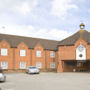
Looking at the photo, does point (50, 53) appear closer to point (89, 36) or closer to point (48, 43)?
point (48, 43)

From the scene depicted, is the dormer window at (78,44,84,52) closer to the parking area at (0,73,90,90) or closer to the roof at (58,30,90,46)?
the roof at (58,30,90,46)

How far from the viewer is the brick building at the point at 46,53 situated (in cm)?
3359

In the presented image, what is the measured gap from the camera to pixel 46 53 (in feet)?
137

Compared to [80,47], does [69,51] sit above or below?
below

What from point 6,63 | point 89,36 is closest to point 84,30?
point 89,36

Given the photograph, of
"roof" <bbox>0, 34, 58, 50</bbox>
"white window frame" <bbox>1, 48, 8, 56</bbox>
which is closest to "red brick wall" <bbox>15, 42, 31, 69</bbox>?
"roof" <bbox>0, 34, 58, 50</bbox>

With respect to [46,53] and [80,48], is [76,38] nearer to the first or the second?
[80,48]

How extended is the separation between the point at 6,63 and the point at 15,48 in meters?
3.88

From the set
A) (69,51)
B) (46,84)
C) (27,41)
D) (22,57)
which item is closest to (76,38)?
(69,51)

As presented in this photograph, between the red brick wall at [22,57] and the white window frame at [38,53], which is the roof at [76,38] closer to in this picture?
the white window frame at [38,53]

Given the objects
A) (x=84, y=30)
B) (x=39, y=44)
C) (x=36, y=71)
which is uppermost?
(x=84, y=30)

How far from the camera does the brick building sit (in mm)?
33594

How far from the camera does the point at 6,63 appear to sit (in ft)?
120

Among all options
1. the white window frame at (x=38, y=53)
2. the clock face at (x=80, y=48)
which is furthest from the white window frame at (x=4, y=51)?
the clock face at (x=80, y=48)
